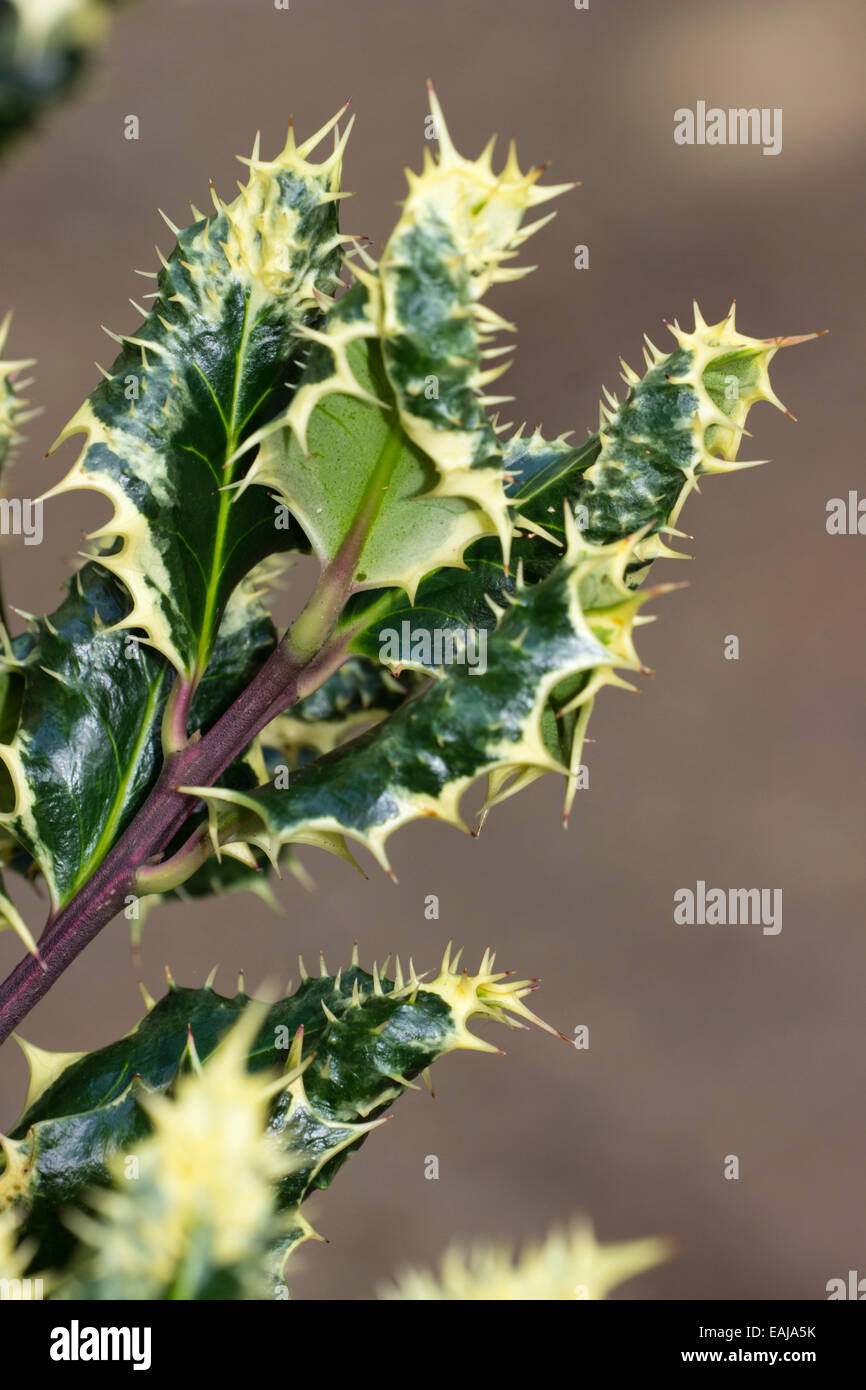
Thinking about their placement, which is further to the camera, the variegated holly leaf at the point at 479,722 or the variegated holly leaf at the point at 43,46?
the variegated holly leaf at the point at 479,722

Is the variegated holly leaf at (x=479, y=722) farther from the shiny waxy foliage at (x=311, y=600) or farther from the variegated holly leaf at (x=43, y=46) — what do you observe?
the variegated holly leaf at (x=43, y=46)

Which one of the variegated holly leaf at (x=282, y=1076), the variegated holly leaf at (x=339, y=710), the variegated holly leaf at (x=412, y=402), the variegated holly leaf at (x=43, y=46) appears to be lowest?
the variegated holly leaf at (x=282, y=1076)

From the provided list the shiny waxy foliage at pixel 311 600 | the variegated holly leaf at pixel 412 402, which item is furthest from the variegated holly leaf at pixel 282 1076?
the variegated holly leaf at pixel 412 402

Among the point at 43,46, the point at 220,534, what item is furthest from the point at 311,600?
the point at 43,46

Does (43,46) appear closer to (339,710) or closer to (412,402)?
(412,402)

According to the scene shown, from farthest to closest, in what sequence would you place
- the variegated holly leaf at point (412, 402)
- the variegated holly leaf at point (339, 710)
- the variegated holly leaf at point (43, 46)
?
the variegated holly leaf at point (339, 710) → the variegated holly leaf at point (412, 402) → the variegated holly leaf at point (43, 46)

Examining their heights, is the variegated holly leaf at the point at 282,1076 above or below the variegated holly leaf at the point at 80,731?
below

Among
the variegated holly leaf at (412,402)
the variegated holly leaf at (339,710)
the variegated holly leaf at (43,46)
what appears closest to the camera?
the variegated holly leaf at (43,46)

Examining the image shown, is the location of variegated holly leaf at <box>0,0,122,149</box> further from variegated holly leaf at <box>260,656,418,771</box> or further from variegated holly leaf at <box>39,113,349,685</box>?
variegated holly leaf at <box>260,656,418,771</box>

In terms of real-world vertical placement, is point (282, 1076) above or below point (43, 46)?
below
